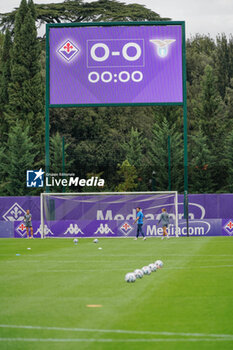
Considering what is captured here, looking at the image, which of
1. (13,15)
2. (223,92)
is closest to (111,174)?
(13,15)

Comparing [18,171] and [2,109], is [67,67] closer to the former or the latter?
[18,171]

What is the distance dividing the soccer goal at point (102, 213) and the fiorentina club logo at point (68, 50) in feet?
25.6

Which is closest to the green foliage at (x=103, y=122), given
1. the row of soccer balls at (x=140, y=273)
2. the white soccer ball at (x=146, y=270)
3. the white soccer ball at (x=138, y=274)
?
the row of soccer balls at (x=140, y=273)

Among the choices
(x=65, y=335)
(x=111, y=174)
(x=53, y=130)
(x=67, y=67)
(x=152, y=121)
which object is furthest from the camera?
(x=152, y=121)

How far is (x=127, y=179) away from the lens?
164 ft

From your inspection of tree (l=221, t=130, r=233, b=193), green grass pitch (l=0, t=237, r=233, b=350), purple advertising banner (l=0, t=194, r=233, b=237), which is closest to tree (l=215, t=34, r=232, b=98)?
tree (l=221, t=130, r=233, b=193)

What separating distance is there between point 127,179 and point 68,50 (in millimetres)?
13323

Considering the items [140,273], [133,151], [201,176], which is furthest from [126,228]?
[140,273]

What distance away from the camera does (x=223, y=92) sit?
84.0 m

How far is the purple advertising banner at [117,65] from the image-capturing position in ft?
126

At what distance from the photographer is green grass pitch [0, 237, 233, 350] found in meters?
8.90

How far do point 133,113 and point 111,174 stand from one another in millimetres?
17891

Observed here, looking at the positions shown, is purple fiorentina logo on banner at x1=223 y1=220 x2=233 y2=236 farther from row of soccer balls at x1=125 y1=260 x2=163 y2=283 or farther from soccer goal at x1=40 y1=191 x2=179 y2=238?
row of soccer balls at x1=125 y1=260 x2=163 y2=283

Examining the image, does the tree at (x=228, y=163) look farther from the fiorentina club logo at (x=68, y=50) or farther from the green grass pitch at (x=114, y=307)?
the green grass pitch at (x=114, y=307)
